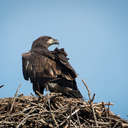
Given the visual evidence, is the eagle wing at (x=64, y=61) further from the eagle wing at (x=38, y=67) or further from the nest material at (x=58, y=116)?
the nest material at (x=58, y=116)

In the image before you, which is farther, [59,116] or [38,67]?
[38,67]

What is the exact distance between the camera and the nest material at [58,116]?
10.6 feet

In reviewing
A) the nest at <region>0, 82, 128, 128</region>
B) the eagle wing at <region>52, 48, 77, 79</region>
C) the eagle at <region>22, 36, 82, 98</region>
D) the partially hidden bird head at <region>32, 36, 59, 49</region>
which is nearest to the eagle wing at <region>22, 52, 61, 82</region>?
the eagle at <region>22, 36, 82, 98</region>

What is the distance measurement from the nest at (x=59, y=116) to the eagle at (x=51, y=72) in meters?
1.69

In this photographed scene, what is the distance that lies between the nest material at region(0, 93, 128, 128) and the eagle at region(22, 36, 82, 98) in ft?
5.54

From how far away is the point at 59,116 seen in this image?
333cm

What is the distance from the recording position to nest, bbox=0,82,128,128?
3.22m

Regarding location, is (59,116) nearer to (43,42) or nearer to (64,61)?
(64,61)

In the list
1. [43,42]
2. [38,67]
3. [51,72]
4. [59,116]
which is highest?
[43,42]

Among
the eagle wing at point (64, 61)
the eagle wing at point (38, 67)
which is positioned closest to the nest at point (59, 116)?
the eagle wing at point (64, 61)

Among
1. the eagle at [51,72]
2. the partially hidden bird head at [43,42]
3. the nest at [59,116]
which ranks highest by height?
the partially hidden bird head at [43,42]

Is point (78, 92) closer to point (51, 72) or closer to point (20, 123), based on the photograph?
point (51, 72)

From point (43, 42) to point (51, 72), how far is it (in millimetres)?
1816

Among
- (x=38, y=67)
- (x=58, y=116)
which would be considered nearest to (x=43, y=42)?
(x=38, y=67)
